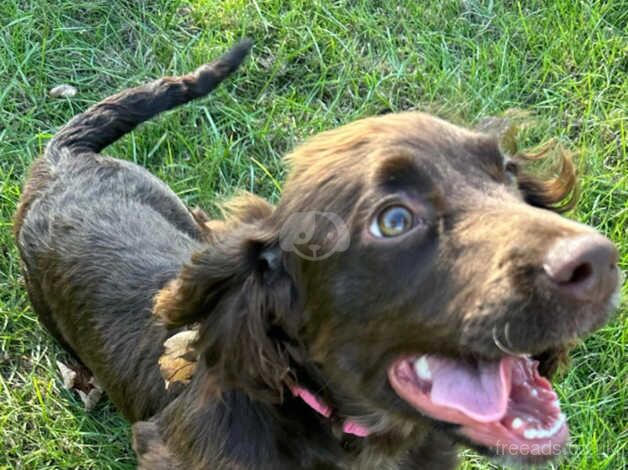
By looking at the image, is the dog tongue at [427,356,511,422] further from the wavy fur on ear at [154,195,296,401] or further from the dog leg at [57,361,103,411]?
the dog leg at [57,361,103,411]

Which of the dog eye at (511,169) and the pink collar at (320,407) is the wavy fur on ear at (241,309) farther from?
the dog eye at (511,169)

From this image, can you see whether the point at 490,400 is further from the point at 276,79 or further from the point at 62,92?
the point at 62,92

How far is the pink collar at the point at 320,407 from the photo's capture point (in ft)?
8.73

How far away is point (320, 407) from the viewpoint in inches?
105

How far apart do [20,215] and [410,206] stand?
229 cm

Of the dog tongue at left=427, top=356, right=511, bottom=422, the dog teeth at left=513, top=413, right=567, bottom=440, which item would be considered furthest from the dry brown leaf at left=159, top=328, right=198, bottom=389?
the dog teeth at left=513, top=413, right=567, bottom=440

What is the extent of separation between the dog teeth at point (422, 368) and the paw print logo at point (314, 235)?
1.32 ft

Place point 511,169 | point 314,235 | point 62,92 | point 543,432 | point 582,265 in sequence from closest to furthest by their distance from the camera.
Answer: point 582,265, point 543,432, point 314,235, point 511,169, point 62,92

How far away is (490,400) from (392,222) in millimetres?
576

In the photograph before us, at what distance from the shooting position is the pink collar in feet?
8.73

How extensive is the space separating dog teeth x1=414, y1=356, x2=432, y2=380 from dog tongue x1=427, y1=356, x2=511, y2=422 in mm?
20

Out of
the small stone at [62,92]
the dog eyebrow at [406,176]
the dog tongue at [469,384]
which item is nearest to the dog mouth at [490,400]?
the dog tongue at [469,384]

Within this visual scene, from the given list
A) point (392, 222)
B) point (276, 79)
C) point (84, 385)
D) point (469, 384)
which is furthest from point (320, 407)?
point (276, 79)

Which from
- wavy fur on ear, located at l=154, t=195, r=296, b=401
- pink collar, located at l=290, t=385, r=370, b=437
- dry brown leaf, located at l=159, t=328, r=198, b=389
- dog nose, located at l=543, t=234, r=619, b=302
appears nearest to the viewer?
dog nose, located at l=543, t=234, r=619, b=302
